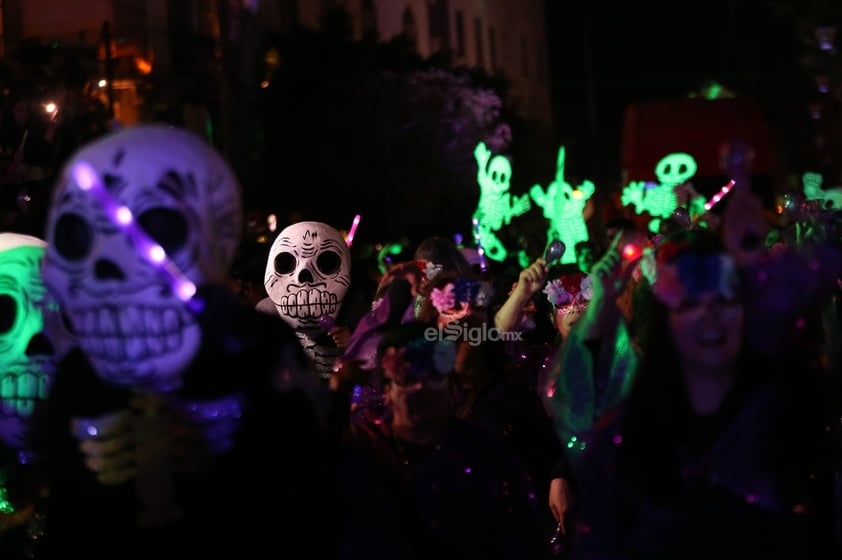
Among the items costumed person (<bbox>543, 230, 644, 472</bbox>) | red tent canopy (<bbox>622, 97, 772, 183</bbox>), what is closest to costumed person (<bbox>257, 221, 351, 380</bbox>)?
costumed person (<bbox>543, 230, 644, 472</bbox>)

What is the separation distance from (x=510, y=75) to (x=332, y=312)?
43043 millimetres

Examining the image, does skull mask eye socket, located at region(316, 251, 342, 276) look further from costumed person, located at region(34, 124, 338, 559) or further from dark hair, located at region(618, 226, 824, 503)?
dark hair, located at region(618, 226, 824, 503)

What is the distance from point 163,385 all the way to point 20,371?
137 cm

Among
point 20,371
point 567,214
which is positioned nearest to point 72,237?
point 20,371

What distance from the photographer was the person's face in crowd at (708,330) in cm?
396

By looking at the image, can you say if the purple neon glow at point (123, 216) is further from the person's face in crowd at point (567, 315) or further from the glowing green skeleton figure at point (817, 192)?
the glowing green skeleton figure at point (817, 192)

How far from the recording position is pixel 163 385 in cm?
397

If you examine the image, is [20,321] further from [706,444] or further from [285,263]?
[285,263]

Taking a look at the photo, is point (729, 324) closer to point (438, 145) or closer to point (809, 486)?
point (809, 486)

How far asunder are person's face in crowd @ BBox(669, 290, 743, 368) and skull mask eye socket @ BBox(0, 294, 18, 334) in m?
2.54

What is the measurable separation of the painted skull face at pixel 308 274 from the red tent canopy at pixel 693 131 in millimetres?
16429

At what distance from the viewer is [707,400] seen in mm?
3980

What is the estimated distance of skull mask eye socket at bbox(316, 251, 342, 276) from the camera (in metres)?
7.81

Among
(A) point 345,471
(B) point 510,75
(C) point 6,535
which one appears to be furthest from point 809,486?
(B) point 510,75
